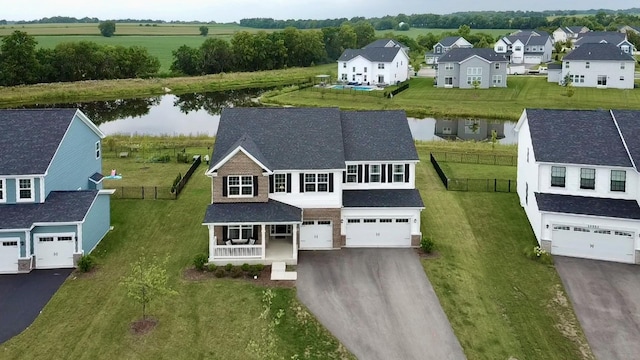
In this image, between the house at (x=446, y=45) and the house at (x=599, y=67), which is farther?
the house at (x=446, y=45)

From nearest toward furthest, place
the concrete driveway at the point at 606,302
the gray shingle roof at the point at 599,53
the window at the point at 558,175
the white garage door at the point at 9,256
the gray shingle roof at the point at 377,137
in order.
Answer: the concrete driveway at the point at 606,302 < the white garage door at the point at 9,256 < the window at the point at 558,175 < the gray shingle roof at the point at 377,137 < the gray shingle roof at the point at 599,53

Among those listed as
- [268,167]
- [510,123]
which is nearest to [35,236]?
[268,167]

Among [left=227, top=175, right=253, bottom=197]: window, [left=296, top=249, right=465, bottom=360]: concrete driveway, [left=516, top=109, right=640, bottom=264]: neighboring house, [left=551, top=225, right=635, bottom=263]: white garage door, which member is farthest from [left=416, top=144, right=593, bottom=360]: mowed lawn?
[left=227, top=175, right=253, bottom=197]: window

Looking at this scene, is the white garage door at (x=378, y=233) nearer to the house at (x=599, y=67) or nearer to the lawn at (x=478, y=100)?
the lawn at (x=478, y=100)

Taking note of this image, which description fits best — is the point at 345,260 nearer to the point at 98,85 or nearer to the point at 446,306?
the point at 446,306

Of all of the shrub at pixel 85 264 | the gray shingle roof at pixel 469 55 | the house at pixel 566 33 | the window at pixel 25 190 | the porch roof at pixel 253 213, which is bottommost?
the shrub at pixel 85 264

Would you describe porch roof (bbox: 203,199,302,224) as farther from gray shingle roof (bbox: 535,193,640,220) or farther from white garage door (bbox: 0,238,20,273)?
gray shingle roof (bbox: 535,193,640,220)

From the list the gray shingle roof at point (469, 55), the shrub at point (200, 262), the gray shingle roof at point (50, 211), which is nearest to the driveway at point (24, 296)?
the gray shingle roof at point (50, 211)
